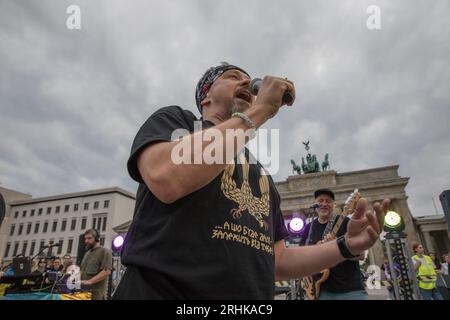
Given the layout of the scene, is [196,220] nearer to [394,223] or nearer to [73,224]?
[394,223]

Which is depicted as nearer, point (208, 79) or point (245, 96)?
point (245, 96)

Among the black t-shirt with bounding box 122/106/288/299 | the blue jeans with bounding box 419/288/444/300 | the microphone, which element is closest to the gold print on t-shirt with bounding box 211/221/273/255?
the black t-shirt with bounding box 122/106/288/299

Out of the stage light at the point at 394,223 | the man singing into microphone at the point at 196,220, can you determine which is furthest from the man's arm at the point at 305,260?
the stage light at the point at 394,223

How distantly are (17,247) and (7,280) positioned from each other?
2445 inches

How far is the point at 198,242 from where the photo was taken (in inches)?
38.6

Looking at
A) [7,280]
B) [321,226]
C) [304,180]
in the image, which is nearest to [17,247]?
[304,180]

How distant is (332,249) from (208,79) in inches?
47.5

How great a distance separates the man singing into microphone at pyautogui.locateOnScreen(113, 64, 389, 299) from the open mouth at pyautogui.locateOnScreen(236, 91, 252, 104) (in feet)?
1.02

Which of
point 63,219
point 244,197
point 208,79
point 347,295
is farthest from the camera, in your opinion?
point 63,219

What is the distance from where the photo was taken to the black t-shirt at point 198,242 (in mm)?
929

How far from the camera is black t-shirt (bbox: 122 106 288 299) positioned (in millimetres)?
929

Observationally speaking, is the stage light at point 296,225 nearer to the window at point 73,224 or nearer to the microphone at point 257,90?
the microphone at point 257,90

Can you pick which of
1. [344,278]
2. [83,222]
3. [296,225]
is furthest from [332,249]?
[83,222]

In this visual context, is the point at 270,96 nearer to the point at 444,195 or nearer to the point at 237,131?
the point at 237,131
